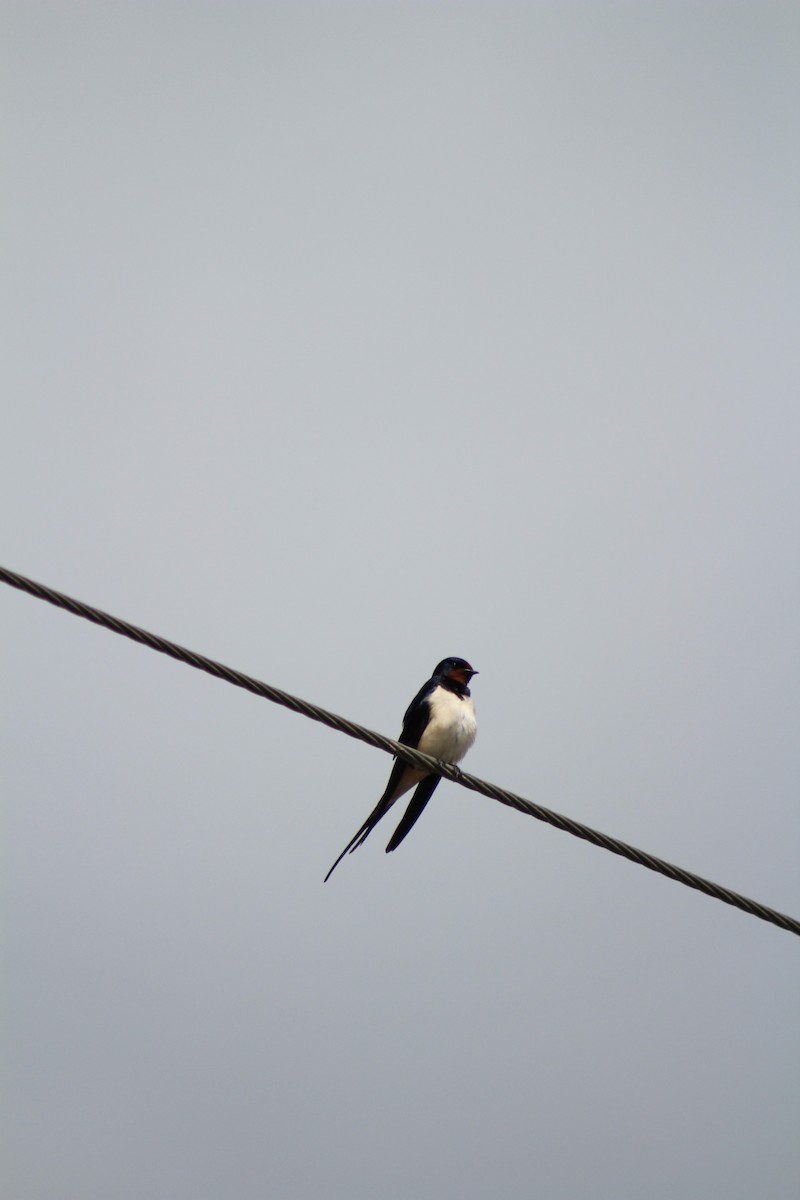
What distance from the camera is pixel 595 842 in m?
4.07

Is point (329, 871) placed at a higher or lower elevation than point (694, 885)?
lower

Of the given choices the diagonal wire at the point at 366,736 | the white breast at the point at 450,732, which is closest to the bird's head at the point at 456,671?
the white breast at the point at 450,732

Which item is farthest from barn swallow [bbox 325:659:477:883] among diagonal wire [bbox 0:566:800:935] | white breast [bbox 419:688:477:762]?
diagonal wire [bbox 0:566:800:935]

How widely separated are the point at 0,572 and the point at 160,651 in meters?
0.49

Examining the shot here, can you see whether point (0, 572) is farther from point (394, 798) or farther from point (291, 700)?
point (394, 798)

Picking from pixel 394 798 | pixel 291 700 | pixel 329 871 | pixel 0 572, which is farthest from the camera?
pixel 394 798

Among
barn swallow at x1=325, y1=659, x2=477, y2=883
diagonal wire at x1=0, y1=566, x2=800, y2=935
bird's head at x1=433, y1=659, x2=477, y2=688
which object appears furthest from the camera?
bird's head at x1=433, y1=659, x2=477, y2=688

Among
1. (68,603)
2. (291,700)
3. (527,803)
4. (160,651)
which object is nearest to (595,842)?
(527,803)

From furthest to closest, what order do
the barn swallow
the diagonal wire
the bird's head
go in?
the bird's head, the barn swallow, the diagonal wire

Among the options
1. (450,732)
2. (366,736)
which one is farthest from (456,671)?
(366,736)

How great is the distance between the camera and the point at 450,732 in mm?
6469

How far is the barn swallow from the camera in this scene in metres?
6.43

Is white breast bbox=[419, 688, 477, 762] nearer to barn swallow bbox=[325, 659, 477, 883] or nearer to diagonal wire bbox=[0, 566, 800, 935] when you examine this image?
barn swallow bbox=[325, 659, 477, 883]

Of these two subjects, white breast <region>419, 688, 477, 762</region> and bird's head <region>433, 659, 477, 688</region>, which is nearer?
white breast <region>419, 688, 477, 762</region>
